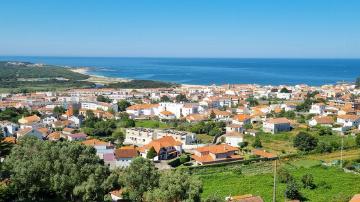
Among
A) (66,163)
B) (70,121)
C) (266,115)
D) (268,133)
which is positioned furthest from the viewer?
(266,115)

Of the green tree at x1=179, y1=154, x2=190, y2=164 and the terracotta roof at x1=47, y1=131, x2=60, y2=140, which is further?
the terracotta roof at x1=47, y1=131, x2=60, y2=140

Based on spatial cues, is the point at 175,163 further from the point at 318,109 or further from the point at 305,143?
the point at 318,109

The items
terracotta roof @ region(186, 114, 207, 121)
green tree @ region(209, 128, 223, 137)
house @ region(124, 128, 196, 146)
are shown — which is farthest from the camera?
terracotta roof @ region(186, 114, 207, 121)

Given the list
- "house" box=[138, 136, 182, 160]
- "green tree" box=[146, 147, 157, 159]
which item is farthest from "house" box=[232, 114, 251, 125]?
"green tree" box=[146, 147, 157, 159]

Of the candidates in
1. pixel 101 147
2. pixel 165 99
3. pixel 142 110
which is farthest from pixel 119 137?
pixel 165 99

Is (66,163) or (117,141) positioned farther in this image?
(117,141)

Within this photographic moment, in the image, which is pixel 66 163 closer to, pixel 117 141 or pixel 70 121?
A: pixel 117 141

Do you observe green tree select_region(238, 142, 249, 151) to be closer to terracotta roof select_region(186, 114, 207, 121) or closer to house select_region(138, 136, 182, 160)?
house select_region(138, 136, 182, 160)

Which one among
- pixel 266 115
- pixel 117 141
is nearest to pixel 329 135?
pixel 266 115
